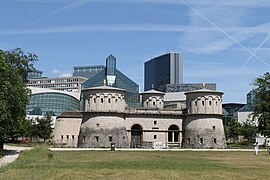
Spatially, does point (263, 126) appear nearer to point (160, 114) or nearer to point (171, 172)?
point (160, 114)

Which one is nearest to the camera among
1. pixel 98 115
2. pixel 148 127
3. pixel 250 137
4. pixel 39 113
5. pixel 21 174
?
pixel 21 174

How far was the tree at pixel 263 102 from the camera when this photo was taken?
8288 centimetres

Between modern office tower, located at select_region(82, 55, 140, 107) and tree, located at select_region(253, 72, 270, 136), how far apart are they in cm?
6474

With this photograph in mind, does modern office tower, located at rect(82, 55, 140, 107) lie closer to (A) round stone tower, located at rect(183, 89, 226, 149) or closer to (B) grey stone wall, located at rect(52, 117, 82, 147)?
(B) grey stone wall, located at rect(52, 117, 82, 147)

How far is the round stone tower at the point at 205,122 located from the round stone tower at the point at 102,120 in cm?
1259

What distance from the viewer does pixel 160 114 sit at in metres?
88.0

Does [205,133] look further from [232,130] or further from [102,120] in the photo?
[232,130]

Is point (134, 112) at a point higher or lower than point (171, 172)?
higher

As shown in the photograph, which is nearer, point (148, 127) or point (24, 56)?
point (24, 56)

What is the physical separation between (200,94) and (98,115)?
19471mm

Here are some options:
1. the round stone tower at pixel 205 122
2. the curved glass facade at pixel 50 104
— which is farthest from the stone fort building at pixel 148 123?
the curved glass facade at pixel 50 104

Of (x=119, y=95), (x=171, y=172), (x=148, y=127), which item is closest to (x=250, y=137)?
(x=148, y=127)

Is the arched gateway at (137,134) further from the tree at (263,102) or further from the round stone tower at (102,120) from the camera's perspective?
the tree at (263,102)

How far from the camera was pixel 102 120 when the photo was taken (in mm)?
81688
